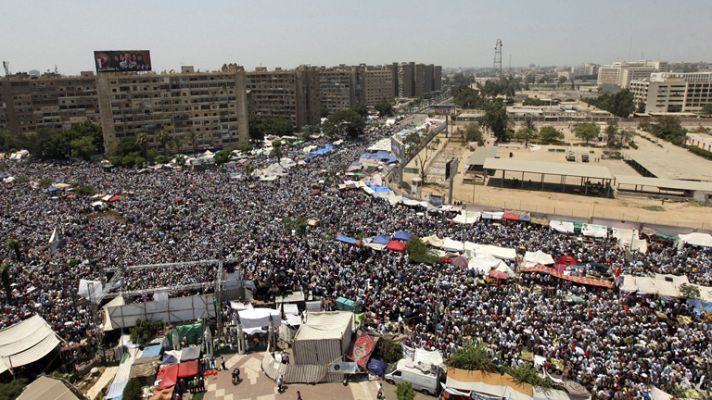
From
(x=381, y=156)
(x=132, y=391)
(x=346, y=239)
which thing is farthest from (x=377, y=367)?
(x=381, y=156)

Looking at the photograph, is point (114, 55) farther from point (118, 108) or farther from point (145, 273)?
point (145, 273)

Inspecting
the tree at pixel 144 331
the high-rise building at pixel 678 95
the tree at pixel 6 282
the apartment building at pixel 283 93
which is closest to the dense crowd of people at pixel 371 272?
the tree at pixel 6 282

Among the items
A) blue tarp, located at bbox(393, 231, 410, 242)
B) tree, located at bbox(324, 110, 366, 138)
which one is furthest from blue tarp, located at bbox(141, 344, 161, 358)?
tree, located at bbox(324, 110, 366, 138)

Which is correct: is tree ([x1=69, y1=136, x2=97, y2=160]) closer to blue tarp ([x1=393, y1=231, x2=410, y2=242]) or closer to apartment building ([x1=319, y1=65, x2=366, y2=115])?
blue tarp ([x1=393, y1=231, x2=410, y2=242])

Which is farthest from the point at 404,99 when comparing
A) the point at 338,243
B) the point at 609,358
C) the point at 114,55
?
the point at 609,358

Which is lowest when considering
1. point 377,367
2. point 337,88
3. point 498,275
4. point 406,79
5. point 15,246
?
point 377,367

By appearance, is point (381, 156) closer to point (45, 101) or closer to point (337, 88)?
point (45, 101)
